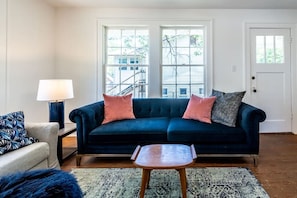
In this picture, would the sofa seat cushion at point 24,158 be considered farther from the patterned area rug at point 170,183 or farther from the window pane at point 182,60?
the window pane at point 182,60

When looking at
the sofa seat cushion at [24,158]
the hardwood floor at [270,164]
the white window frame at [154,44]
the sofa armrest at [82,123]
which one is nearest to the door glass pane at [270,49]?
the white window frame at [154,44]

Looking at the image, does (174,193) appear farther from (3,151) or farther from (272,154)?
(272,154)

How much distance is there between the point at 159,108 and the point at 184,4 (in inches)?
75.3

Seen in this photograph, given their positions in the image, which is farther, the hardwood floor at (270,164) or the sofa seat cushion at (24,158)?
the hardwood floor at (270,164)

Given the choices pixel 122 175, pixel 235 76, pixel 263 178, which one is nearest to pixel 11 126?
pixel 122 175

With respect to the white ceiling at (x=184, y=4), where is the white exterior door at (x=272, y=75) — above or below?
below

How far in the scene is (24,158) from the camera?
2102mm

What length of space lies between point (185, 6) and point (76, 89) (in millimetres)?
2533

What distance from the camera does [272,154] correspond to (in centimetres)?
338

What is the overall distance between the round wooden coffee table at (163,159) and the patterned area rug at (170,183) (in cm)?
24

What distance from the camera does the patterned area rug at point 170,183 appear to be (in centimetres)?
219

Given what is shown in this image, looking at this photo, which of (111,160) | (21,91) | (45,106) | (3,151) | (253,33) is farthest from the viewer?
(253,33)

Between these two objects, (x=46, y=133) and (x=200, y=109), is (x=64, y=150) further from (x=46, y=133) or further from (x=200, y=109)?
(x=200, y=109)

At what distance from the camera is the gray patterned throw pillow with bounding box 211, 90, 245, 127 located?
316cm
